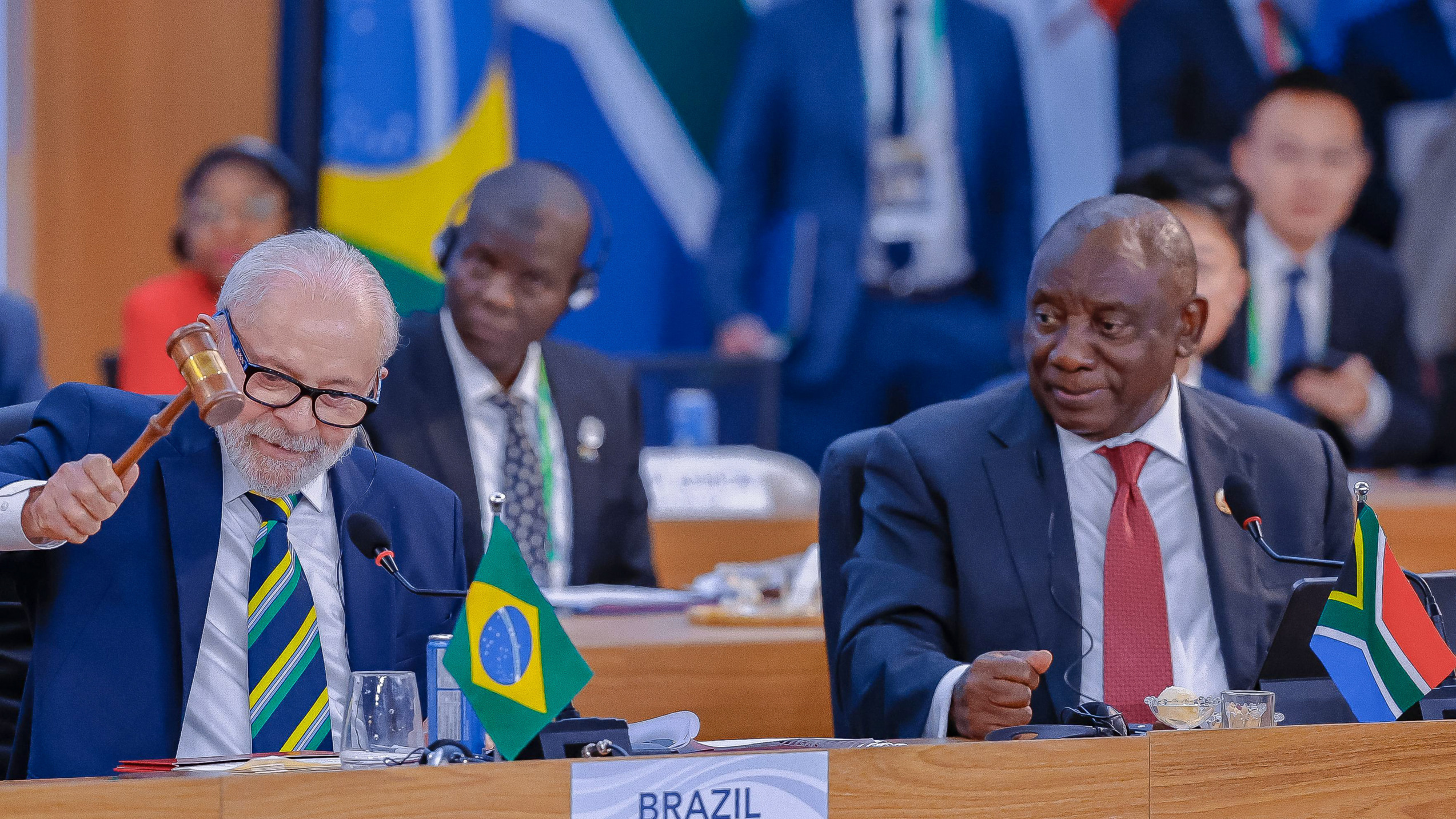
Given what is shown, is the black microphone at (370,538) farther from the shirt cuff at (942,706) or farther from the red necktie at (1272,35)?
the red necktie at (1272,35)

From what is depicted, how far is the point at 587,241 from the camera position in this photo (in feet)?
11.4

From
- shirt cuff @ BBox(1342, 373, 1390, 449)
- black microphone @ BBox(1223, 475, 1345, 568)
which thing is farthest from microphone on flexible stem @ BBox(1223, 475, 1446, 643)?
shirt cuff @ BBox(1342, 373, 1390, 449)

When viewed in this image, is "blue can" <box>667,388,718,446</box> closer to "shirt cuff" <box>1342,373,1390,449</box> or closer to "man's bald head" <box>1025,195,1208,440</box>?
"shirt cuff" <box>1342,373,1390,449</box>

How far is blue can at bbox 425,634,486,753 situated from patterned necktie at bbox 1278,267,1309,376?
137 inches

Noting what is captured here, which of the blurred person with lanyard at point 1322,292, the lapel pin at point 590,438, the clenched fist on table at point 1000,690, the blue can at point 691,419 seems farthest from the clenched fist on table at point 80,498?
the blue can at point 691,419

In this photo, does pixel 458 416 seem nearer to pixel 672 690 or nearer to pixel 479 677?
pixel 672 690

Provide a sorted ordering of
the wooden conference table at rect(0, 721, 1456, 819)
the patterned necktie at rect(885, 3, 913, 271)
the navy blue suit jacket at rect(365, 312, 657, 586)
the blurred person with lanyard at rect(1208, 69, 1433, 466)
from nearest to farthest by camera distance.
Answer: the wooden conference table at rect(0, 721, 1456, 819), the navy blue suit jacket at rect(365, 312, 657, 586), the blurred person with lanyard at rect(1208, 69, 1433, 466), the patterned necktie at rect(885, 3, 913, 271)

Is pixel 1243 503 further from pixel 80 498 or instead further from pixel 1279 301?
pixel 1279 301

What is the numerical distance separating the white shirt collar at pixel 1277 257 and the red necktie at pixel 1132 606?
2.74 metres

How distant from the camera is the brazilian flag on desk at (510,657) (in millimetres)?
1570

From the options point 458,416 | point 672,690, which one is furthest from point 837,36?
point 672,690

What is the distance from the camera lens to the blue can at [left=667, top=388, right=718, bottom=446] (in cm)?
486

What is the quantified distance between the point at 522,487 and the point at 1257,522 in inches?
65.4

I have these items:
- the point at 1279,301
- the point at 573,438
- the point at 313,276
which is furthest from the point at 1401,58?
the point at 313,276
